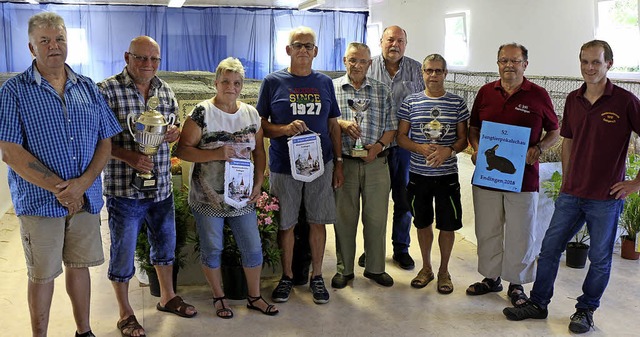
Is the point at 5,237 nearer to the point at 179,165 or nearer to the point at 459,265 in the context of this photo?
the point at 179,165

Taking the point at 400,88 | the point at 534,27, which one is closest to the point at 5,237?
the point at 400,88

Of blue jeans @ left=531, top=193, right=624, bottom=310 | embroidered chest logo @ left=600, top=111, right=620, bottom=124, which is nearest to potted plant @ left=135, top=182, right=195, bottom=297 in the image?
blue jeans @ left=531, top=193, right=624, bottom=310

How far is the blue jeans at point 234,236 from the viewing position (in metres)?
3.27

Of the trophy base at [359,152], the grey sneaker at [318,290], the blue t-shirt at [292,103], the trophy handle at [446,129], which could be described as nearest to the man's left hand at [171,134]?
the blue t-shirt at [292,103]

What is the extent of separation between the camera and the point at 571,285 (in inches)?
157

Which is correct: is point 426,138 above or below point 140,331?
above

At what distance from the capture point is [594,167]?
10.1 ft

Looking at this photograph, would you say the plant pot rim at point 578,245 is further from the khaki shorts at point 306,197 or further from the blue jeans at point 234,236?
the blue jeans at point 234,236

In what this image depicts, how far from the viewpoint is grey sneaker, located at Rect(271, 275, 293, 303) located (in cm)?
362

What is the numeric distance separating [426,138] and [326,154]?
0.62 meters

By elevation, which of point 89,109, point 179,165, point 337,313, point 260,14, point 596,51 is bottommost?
point 337,313

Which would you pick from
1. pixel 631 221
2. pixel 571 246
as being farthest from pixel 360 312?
pixel 631 221

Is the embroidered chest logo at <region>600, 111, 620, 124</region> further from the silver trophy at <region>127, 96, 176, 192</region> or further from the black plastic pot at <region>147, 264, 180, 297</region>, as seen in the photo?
the black plastic pot at <region>147, 264, 180, 297</region>

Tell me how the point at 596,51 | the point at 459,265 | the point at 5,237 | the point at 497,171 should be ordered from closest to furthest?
1. the point at 596,51
2. the point at 497,171
3. the point at 459,265
4. the point at 5,237
